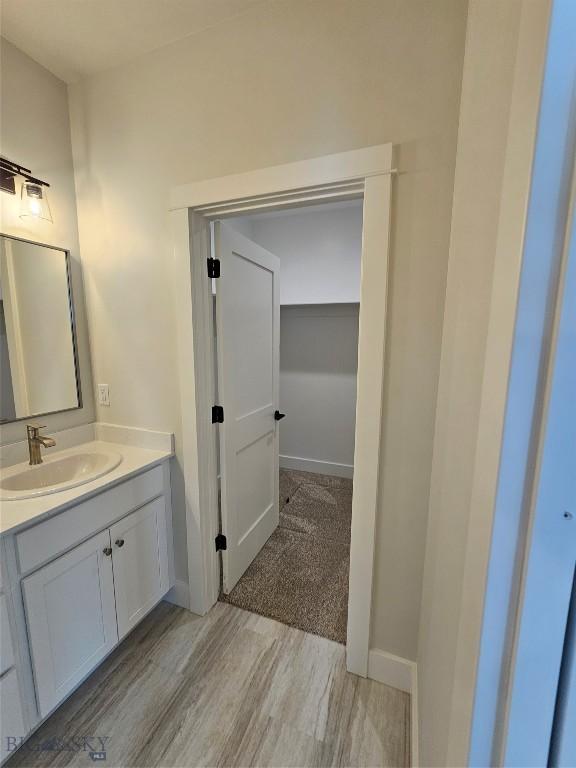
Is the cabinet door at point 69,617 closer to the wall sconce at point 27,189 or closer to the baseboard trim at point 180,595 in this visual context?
the baseboard trim at point 180,595

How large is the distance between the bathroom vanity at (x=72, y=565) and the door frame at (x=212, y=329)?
0.18 meters

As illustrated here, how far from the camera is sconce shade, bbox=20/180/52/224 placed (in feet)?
4.74

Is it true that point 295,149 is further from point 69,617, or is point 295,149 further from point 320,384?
point 320,384

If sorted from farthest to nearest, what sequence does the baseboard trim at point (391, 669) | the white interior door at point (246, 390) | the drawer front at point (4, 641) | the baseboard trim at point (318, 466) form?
the baseboard trim at point (318, 466)
the white interior door at point (246, 390)
the baseboard trim at point (391, 669)
the drawer front at point (4, 641)

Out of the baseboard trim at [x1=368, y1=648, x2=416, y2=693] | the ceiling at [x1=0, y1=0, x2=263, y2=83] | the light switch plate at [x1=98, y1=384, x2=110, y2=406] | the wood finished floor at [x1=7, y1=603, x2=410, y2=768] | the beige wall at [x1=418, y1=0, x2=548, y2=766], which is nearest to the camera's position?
the beige wall at [x1=418, y1=0, x2=548, y2=766]

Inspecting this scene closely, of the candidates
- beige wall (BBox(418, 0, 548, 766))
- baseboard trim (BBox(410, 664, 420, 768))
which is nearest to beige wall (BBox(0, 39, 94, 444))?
beige wall (BBox(418, 0, 548, 766))

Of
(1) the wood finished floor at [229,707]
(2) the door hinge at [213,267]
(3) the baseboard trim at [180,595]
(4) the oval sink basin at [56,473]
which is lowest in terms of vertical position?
(1) the wood finished floor at [229,707]

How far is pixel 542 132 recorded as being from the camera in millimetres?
342

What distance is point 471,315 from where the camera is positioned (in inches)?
27.8

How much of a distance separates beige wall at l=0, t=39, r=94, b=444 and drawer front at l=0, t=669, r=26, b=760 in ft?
2.93

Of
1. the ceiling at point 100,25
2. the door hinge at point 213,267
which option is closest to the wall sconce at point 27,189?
the ceiling at point 100,25

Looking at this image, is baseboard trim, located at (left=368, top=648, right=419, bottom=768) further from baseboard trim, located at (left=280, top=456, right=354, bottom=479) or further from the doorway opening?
Result: baseboard trim, located at (left=280, top=456, right=354, bottom=479)

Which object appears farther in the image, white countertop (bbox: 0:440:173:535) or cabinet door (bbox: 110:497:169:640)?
cabinet door (bbox: 110:497:169:640)

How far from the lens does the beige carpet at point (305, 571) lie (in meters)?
1.69
